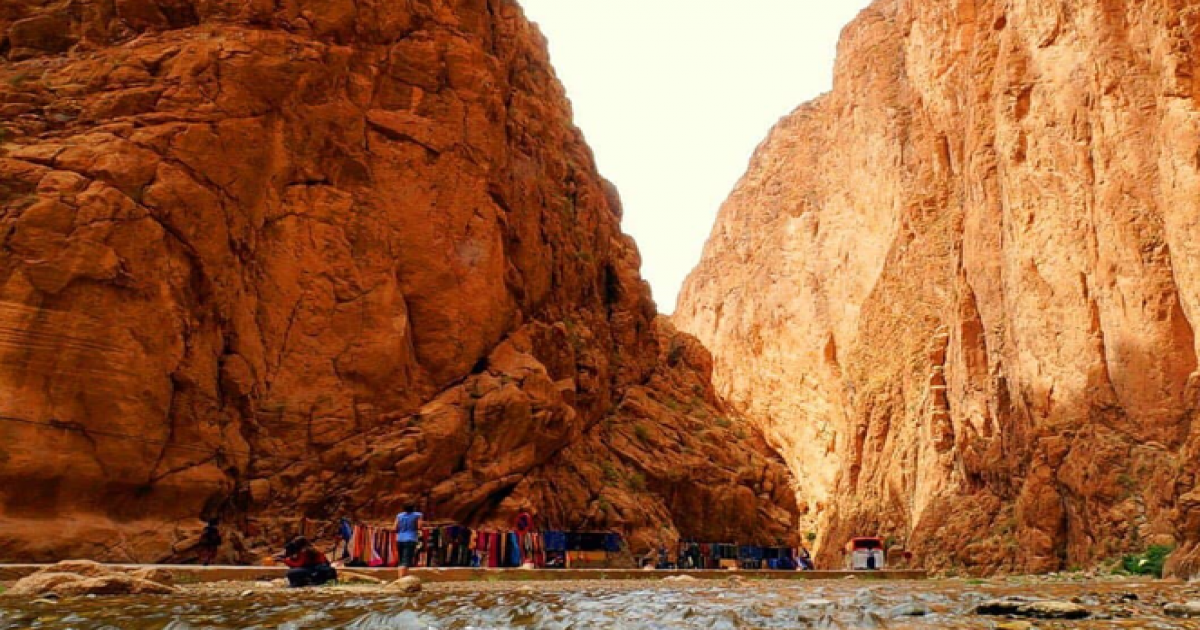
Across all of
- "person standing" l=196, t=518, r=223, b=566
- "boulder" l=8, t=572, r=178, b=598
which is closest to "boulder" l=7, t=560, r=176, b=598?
"boulder" l=8, t=572, r=178, b=598

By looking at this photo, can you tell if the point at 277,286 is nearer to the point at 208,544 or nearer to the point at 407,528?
the point at 208,544

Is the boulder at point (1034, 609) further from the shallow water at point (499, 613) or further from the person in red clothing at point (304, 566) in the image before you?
the person in red clothing at point (304, 566)

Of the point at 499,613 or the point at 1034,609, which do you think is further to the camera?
the point at 1034,609

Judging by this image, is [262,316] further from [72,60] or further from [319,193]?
[72,60]

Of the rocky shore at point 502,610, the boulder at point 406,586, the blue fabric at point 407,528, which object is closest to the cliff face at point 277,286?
the blue fabric at point 407,528

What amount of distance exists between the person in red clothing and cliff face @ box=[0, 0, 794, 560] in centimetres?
768

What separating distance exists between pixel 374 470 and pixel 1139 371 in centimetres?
2109

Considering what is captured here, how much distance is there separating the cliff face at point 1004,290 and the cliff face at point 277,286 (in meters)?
12.9

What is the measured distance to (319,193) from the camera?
23906mm

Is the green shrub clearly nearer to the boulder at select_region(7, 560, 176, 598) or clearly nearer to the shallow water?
the shallow water

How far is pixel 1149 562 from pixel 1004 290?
16965 mm

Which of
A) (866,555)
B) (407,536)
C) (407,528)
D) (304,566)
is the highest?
(407,528)

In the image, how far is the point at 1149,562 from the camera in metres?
21.5

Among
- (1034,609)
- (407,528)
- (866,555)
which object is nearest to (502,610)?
(1034,609)
